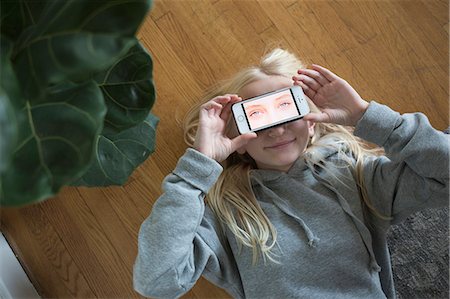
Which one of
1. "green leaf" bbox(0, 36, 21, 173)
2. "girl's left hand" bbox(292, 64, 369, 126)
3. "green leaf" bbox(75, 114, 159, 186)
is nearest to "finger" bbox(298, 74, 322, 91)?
"girl's left hand" bbox(292, 64, 369, 126)

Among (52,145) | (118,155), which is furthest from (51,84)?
(118,155)

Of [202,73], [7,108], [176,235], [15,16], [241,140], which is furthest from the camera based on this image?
[202,73]

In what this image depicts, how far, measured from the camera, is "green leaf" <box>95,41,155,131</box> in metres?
0.68

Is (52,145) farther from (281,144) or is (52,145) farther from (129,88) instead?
(281,144)

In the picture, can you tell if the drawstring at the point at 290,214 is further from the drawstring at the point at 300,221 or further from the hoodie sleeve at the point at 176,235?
the hoodie sleeve at the point at 176,235

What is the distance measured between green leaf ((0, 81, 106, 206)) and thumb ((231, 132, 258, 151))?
1.91ft

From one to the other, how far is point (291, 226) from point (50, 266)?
740mm

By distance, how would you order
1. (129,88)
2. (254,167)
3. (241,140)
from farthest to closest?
(254,167)
(241,140)
(129,88)

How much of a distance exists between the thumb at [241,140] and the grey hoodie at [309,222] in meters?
0.10

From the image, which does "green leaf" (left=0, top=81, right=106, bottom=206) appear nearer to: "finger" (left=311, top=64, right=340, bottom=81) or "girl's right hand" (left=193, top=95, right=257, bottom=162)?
"girl's right hand" (left=193, top=95, right=257, bottom=162)

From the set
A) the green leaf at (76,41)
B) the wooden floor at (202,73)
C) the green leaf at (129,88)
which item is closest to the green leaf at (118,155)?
the green leaf at (129,88)

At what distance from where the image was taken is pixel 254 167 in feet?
4.10

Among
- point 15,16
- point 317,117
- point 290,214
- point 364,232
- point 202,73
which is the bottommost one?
point 364,232

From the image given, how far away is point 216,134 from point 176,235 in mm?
276
